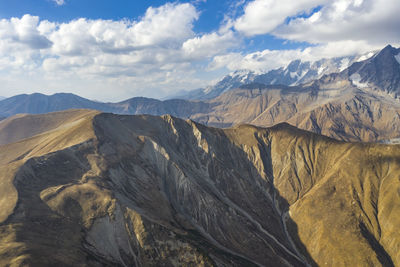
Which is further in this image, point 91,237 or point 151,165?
point 151,165

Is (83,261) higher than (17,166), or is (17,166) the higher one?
(17,166)

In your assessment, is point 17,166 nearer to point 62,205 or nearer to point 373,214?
point 62,205

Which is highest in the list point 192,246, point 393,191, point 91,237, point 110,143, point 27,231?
point 110,143

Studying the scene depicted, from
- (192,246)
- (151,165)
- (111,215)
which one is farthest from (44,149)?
(192,246)

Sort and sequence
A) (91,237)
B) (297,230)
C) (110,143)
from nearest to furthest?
(91,237)
(297,230)
(110,143)

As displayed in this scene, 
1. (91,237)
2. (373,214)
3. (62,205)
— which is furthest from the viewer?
(373,214)

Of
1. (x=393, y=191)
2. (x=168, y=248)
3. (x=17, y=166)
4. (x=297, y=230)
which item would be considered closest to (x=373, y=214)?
(x=393, y=191)
